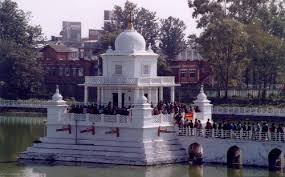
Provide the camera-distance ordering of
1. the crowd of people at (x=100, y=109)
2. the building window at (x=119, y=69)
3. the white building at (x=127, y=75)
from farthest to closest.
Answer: the building window at (x=119, y=69) < the white building at (x=127, y=75) < the crowd of people at (x=100, y=109)

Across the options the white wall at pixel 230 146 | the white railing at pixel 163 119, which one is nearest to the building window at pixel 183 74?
the white railing at pixel 163 119

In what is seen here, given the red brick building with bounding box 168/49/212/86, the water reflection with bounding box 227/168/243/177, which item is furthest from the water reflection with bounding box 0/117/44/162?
the red brick building with bounding box 168/49/212/86

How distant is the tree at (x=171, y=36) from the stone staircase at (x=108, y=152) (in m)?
60.0

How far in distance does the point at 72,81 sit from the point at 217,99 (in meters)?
17.9

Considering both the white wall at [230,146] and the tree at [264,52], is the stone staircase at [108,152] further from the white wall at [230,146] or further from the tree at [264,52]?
the tree at [264,52]

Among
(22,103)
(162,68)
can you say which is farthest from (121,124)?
(162,68)

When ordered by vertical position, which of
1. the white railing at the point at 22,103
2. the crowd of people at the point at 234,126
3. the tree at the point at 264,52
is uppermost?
the tree at the point at 264,52

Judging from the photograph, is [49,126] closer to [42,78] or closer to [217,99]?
[217,99]

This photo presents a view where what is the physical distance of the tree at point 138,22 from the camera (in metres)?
97.2

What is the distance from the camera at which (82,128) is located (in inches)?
1838

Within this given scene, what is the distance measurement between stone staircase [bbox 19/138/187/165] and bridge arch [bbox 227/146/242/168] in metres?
2.19

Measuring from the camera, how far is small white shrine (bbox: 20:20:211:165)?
4475 cm

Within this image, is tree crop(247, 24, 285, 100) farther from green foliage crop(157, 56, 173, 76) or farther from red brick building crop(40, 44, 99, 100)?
red brick building crop(40, 44, 99, 100)

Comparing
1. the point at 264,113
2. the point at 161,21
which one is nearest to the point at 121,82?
the point at 264,113
